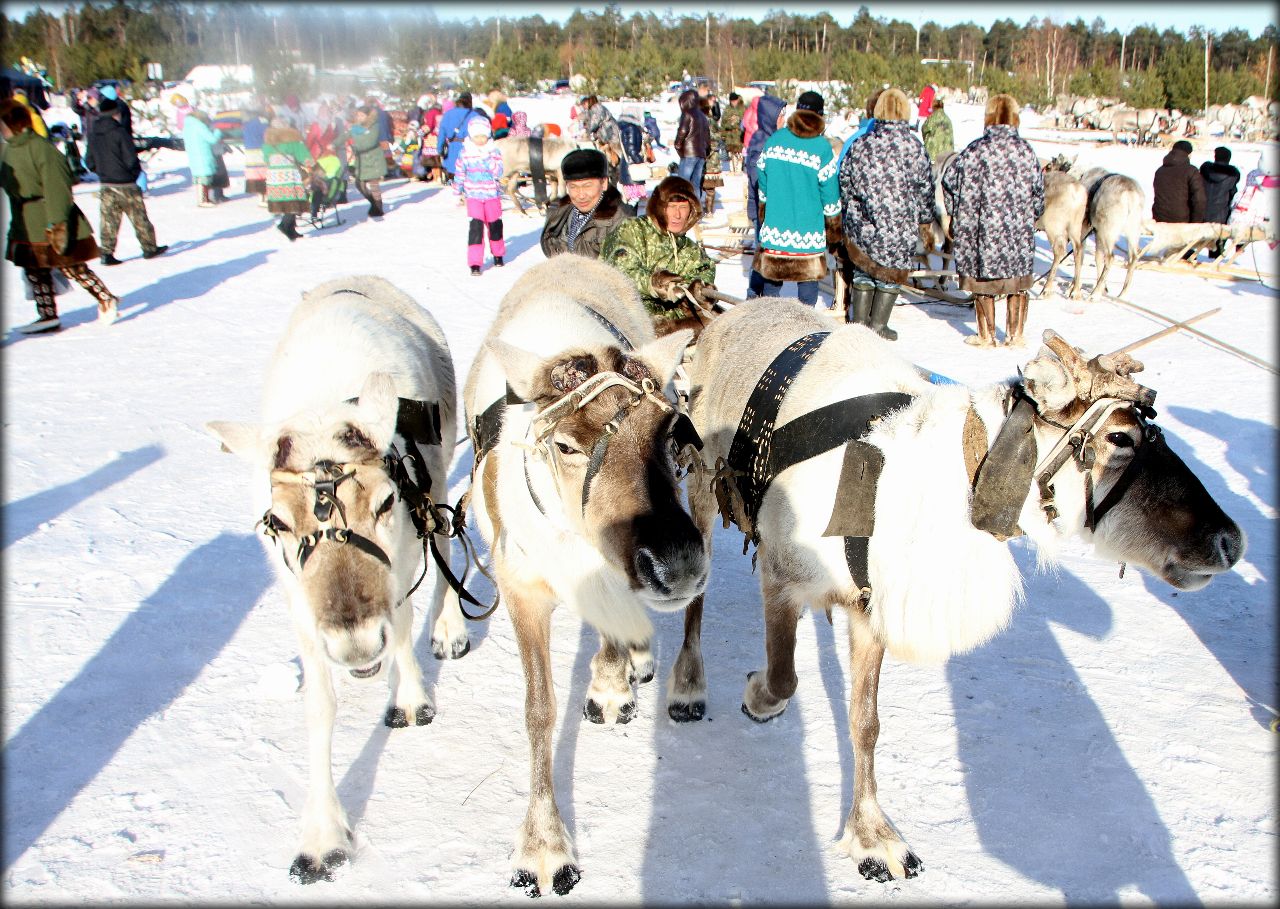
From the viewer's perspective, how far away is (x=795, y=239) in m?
7.99

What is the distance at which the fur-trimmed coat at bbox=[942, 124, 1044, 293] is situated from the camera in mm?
8680

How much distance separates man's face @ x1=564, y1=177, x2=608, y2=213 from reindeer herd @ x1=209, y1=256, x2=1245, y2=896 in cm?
336

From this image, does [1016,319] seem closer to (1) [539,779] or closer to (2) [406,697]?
(2) [406,697]

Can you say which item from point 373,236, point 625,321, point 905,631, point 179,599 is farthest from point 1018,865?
point 373,236

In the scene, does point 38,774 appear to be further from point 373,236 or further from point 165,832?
point 373,236

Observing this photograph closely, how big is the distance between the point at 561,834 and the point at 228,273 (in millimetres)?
12655

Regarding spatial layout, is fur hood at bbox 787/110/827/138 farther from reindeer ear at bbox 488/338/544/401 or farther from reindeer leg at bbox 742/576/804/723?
reindeer ear at bbox 488/338/544/401

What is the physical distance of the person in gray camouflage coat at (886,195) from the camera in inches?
330

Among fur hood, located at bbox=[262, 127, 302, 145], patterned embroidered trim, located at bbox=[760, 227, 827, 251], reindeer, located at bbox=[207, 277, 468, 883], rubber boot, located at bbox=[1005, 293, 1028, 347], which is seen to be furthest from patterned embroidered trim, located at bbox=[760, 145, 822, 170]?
fur hood, located at bbox=[262, 127, 302, 145]

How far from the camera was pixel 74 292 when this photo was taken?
40.2 ft

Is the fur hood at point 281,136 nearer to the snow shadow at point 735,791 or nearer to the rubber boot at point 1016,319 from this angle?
the rubber boot at point 1016,319

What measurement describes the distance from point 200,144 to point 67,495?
15.9 metres

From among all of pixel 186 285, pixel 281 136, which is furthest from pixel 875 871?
pixel 281 136

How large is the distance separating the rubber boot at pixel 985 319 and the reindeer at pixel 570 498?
686 cm
